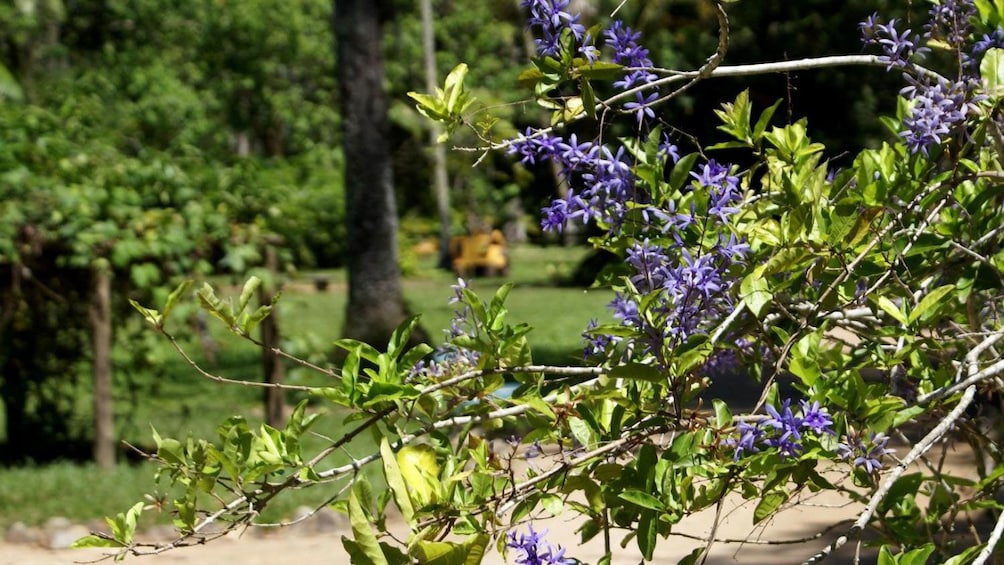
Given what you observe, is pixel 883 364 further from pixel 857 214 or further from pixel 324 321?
pixel 324 321

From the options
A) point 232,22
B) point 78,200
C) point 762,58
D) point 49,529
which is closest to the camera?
point 49,529

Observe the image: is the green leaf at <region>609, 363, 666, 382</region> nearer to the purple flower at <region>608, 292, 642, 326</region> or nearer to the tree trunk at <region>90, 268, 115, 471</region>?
the purple flower at <region>608, 292, 642, 326</region>

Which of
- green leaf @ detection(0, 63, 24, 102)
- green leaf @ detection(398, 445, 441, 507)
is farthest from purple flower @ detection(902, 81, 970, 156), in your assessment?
green leaf @ detection(0, 63, 24, 102)

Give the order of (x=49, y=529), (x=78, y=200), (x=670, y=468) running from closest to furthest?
1. (x=670, y=468)
2. (x=49, y=529)
3. (x=78, y=200)

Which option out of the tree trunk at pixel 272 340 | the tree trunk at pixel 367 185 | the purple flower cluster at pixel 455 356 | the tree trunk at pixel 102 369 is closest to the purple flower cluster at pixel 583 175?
the purple flower cluster at pixel 455 356

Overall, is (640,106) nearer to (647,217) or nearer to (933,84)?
(647,217)

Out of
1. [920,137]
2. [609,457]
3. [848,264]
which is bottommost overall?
[609,457]

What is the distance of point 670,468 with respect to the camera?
2541 millimetres

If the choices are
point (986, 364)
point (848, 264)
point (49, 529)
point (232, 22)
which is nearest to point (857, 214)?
point (848, 264)

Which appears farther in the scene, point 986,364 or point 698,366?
point 986,364

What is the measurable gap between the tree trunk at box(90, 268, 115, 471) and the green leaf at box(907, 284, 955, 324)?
628 cm

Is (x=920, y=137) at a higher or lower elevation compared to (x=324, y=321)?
higher

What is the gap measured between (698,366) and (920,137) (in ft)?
2.09

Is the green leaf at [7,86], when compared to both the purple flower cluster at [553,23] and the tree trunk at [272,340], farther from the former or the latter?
the purple flower cluster at [553,23]
